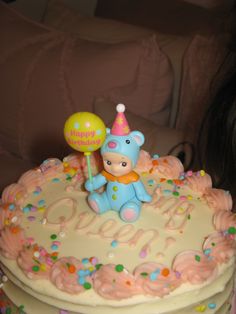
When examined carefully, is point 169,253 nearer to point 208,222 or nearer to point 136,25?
point 208,222

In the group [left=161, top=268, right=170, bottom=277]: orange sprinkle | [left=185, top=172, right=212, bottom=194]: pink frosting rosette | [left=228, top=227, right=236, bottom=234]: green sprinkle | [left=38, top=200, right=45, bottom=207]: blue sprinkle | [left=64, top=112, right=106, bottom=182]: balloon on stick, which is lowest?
[left=38, top=200, right=45, bottom=207]: blue sprinkle

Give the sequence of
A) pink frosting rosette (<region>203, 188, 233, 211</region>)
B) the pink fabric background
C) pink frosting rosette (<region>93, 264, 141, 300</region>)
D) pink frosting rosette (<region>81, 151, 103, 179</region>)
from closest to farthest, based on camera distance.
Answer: pink frosting rosette (<region>93, 264, 141, 300</region>), pink frosting rosette (<region>203, 188, 233, 211</region>), pink frosting rosette (<region>81, 151, 103, 179</region>), the pink fabric background

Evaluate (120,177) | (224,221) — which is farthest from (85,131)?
(224,221)

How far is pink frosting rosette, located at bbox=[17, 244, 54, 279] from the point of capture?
0.91m

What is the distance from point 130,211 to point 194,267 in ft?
0.57

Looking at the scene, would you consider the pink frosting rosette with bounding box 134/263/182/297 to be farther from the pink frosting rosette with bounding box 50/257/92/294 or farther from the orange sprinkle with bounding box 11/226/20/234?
the orange sprinkle with bounding box 11/226/20/234

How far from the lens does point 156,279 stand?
87 cm

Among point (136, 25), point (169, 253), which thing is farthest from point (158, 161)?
point (136, 25)

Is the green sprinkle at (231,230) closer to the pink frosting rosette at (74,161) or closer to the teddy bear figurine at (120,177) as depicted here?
the teddy bear figurine at (120,177)

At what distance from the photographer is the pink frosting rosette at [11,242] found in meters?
0.97

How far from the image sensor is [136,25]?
2.07m

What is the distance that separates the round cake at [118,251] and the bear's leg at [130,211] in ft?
0.05

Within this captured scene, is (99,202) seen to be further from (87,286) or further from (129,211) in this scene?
(87,286)

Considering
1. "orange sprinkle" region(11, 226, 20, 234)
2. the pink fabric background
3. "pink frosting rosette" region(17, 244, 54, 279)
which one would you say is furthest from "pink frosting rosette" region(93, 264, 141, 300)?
the pink fabric background
